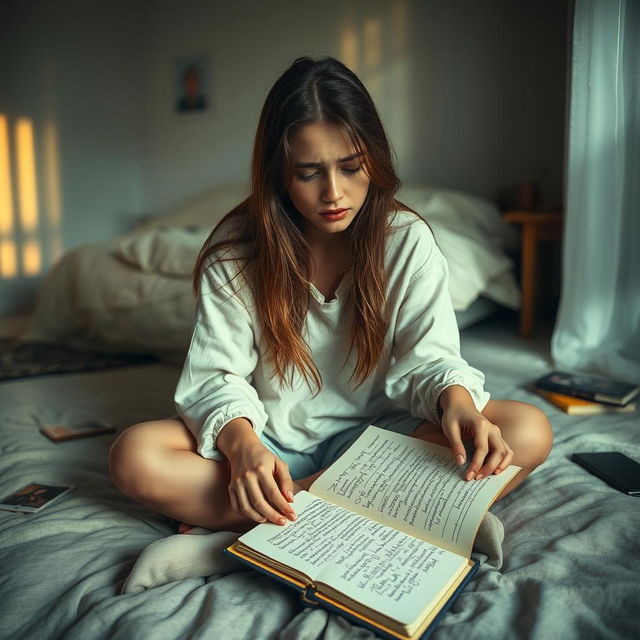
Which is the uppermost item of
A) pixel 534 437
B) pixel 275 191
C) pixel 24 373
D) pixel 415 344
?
pixel 275 191

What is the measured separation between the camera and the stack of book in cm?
141

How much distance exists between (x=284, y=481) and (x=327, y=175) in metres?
0.44

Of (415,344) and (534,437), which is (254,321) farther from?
(534,437)

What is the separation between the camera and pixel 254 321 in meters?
1.04

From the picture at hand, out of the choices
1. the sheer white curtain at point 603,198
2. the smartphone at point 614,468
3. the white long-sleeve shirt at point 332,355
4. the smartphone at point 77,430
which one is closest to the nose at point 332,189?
the white long-sleeve shirt at point 332,355

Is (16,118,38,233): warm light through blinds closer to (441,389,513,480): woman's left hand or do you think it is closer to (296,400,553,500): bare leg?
(296,400,553,500): bare leg

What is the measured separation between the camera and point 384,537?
740 mm

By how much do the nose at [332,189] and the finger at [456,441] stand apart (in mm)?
364

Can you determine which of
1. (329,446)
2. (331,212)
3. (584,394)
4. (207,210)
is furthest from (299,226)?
(207,210)

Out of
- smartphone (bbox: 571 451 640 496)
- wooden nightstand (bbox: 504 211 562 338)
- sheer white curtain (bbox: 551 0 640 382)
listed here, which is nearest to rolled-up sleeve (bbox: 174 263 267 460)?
smartphone (bbox: 571 451 640 496)

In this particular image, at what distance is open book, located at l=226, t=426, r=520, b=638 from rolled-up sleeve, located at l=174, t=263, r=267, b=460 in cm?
16

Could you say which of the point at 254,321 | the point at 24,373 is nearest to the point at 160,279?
the point at 24,373

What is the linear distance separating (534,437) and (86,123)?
3322mm

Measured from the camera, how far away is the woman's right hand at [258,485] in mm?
764
